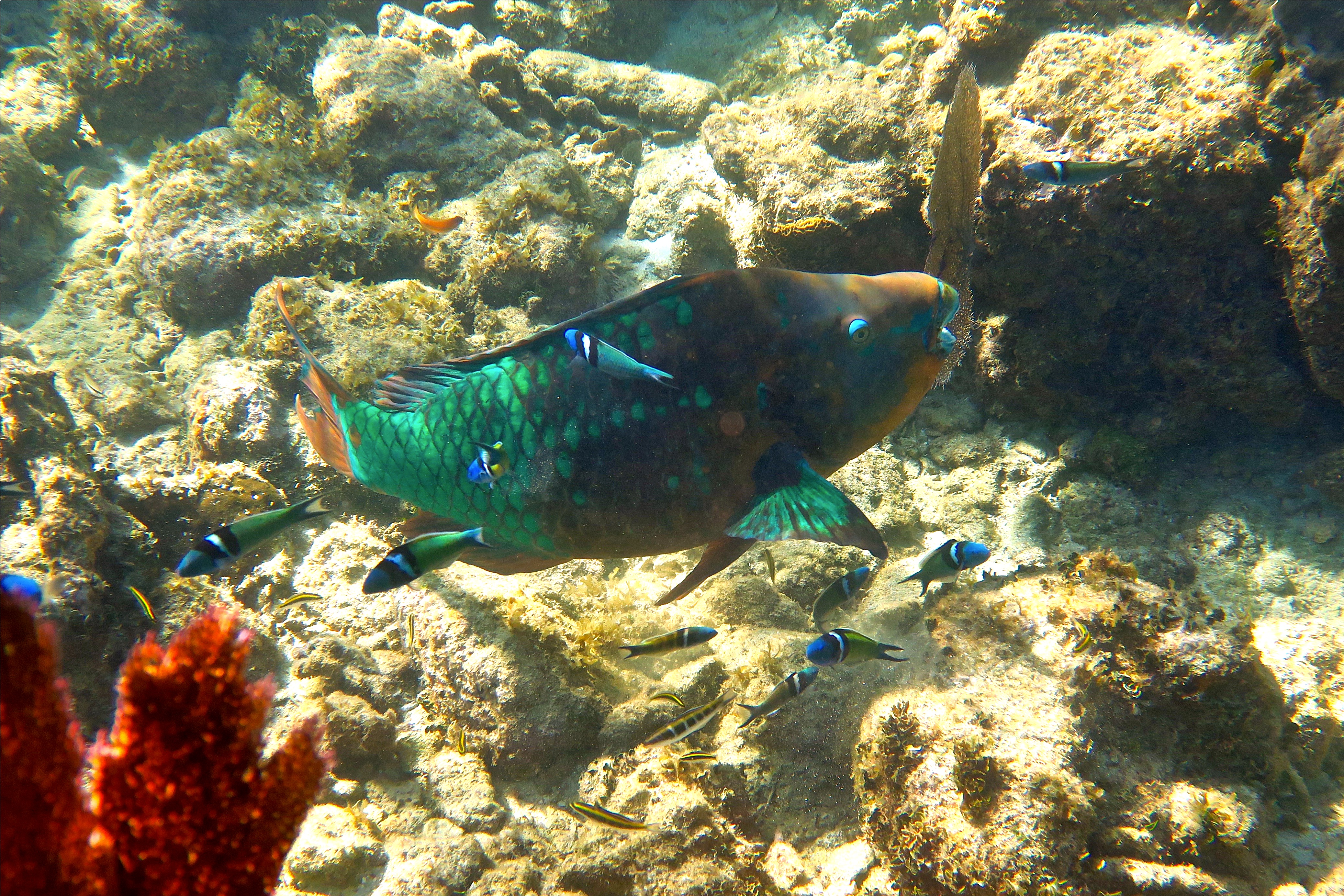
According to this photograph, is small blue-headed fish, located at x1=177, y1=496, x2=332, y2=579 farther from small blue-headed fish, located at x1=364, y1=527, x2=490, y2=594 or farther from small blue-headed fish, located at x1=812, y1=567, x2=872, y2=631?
small blue-headed fish, located at x1=812, y1=567, x2=872, y2=631

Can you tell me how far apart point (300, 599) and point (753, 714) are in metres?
2.90

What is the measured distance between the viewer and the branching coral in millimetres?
1045

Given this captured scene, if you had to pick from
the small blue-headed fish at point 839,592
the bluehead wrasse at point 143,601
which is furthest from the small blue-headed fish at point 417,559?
the bluehead wrasse at point 143,601

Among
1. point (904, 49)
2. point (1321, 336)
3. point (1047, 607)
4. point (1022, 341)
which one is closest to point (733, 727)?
point (1047, 607)

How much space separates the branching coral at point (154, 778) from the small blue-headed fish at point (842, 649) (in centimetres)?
203

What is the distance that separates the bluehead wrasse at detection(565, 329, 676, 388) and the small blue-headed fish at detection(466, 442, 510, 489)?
1.66 ft

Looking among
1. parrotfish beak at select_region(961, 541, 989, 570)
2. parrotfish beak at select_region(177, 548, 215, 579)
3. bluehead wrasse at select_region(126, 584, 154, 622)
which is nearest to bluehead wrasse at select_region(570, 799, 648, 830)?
parrotfish beak at select_region(961, 541, 989, 570)

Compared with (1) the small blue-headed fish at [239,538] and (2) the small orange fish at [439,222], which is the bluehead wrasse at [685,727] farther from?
(2) the small orange fish at [439,222]

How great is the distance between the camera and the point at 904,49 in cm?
656

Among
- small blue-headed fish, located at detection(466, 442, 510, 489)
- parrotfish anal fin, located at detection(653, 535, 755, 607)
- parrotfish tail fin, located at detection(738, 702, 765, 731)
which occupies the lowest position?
parrotfish tail fin, located at detection(738, 702, 765, 731)

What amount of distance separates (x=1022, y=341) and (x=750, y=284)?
2901 millimetres

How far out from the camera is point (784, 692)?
2691 mm

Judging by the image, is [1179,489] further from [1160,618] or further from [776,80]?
[776,80]

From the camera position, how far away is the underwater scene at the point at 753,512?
210cm
